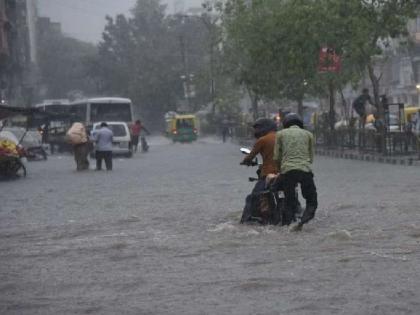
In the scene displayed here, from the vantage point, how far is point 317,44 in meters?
37.8

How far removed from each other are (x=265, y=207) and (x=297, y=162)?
99cm

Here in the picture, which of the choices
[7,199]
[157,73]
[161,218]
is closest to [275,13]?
[7,199]

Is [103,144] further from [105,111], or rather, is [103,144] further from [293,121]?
[105,111]

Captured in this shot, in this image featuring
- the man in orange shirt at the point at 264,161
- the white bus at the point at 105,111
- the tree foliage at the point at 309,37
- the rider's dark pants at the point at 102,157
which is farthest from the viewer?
the white bus at the point at 105,111

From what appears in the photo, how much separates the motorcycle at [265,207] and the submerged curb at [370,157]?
1569 cm

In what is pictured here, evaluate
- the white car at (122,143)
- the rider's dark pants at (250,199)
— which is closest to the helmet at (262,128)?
the rider's dark pants at (250,199)

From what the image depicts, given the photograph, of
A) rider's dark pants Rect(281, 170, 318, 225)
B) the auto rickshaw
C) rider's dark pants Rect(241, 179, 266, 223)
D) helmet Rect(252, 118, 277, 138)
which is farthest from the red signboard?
the auto rickshaw

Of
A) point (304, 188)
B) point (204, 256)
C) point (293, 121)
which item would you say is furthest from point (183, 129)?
point (204, 256)

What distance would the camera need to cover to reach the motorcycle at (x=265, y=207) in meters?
13.2

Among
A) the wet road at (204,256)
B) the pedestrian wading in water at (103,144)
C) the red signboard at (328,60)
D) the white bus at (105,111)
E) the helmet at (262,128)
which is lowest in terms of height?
the wet road at (204,256)

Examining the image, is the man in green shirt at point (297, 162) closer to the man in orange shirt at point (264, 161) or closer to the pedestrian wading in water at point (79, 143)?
the man in orange shirt at point (264, 161)

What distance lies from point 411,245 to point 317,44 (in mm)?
27243

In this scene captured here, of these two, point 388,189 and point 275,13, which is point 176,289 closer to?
point 388,189

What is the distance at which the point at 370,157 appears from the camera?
33.7 m
